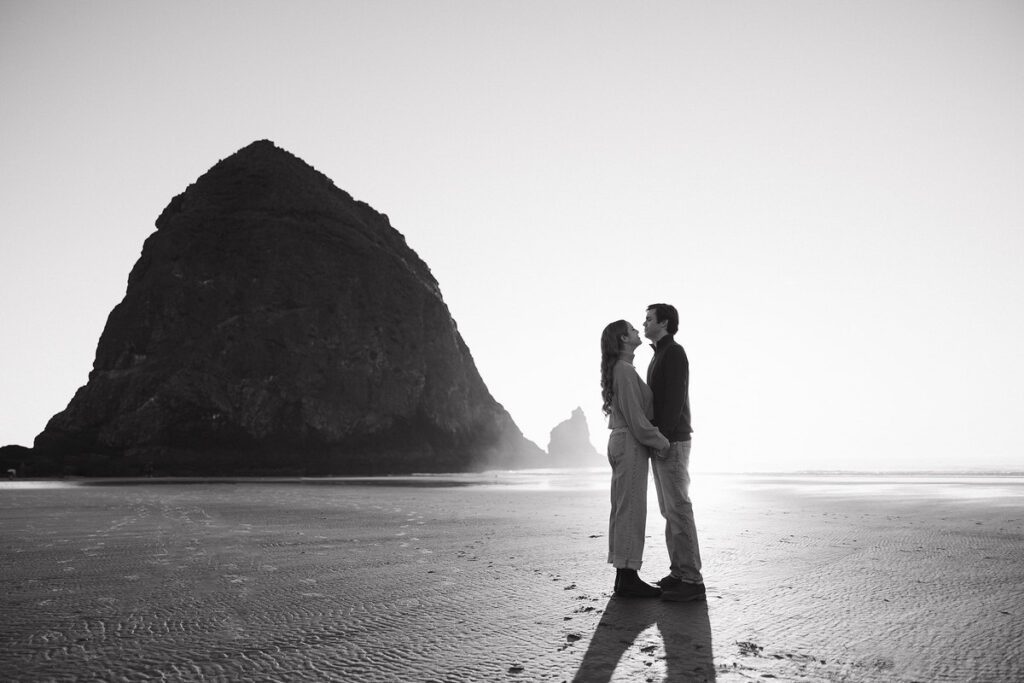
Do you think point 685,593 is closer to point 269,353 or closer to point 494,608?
point 494,608

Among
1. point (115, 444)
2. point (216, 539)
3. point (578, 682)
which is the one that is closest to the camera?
point (578, 682)

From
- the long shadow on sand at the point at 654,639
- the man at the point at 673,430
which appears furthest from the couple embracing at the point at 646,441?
the long shadow on sand at the point at 654,639

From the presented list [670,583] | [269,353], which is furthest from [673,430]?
[269,353]

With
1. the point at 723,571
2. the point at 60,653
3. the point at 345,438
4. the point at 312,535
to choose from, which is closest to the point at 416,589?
the point at 60,653

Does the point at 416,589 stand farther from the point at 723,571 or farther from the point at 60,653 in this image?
the point at 723,571

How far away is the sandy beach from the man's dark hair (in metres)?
2.13

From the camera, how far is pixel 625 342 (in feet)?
17.0

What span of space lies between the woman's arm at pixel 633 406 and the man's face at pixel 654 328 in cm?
37

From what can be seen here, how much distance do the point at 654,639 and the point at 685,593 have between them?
1.13 m

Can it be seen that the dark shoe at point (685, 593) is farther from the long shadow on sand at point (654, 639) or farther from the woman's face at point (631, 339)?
the woman's face at point (631, 339)

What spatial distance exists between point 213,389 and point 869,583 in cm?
6090

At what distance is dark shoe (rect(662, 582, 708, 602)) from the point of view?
176 inches

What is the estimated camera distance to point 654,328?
5.23 meters

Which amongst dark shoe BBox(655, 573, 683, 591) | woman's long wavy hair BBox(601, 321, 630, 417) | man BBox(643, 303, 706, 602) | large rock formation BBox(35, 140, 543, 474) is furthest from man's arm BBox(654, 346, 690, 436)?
large rock formation BBox(35, 140, 543, 474)
